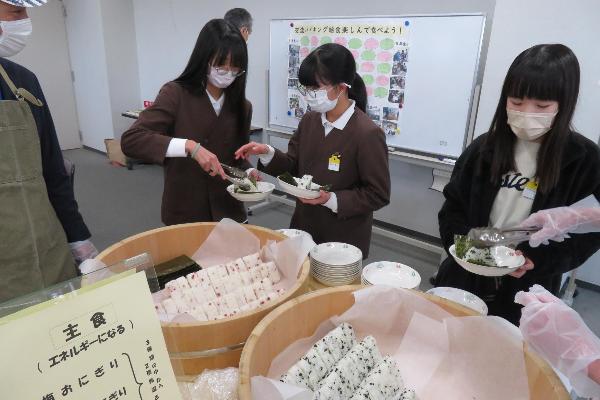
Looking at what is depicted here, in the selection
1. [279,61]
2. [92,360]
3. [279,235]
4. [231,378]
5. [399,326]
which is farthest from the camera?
[279,61]

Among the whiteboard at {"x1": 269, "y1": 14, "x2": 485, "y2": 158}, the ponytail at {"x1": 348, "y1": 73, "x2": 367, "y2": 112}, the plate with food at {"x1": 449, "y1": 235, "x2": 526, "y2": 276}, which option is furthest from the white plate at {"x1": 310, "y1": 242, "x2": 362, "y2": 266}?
the whiteboard at {"x1": 269, "y1": 14, "x2": 485, "y2": 158}

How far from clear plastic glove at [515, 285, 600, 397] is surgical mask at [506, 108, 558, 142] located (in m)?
0.60

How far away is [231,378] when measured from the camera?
0.79m

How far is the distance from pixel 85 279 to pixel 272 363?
1.59 feet

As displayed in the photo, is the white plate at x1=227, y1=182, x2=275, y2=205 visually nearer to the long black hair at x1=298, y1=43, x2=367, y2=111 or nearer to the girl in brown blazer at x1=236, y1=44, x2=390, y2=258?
the girl in brown blazer at x1=236, y1=44, x2=390, y2=258

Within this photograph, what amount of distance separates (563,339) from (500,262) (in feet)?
1.48

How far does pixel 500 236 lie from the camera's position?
3.65 feet

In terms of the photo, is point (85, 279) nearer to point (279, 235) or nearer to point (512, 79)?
point (279, 235)

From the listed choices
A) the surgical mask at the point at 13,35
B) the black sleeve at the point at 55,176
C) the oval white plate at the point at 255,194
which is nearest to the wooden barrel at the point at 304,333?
the oval white plate at the point at 255,194

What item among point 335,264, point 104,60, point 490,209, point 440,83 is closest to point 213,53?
point 335,264

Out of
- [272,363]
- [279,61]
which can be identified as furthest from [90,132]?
[272,363]

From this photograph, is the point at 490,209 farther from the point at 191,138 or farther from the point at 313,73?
the point at 191,138

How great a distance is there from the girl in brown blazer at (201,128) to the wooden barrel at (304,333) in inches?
29.9

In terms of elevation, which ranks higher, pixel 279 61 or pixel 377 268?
pixel 279 61
